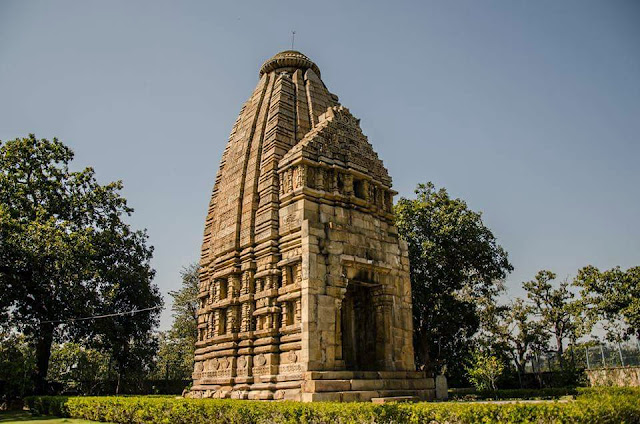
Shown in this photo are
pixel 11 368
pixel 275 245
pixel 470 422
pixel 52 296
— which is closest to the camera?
pixel 470 422

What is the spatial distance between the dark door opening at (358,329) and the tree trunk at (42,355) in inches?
649

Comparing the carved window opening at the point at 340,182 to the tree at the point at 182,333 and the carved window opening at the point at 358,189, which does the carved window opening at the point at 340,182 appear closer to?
the carved window opening at the point at 358,189

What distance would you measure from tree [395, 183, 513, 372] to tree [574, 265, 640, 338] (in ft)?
19.7

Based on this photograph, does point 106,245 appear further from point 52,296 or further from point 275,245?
point 275,245

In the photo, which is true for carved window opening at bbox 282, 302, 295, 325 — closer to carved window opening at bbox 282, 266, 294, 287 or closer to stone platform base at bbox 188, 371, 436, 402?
carved window opening at bbox 282, 266, 294, 287

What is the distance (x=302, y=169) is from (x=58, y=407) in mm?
13274

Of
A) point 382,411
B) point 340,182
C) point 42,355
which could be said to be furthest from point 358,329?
point 42,355

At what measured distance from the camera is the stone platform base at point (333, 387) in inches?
407

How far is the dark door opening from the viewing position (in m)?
13.3

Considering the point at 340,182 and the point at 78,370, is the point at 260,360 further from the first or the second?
the point at 78,370

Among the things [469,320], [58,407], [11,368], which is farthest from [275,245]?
[469,320]

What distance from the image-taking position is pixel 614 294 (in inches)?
1093

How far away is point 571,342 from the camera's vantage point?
1156 inches

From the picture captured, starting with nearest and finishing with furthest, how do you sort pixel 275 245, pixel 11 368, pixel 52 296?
pixel 275 245 < pixel 11 368 < pixel 52 296
